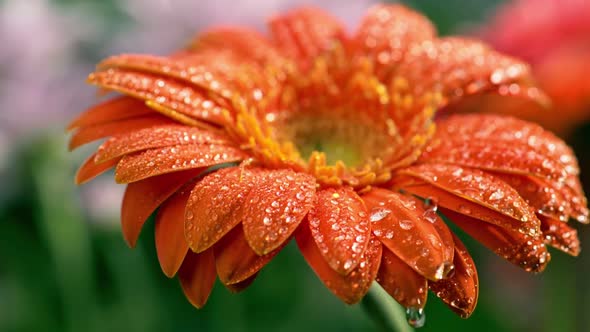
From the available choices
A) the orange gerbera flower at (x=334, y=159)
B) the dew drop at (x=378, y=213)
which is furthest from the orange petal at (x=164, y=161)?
the dew drop at (x=378, y=213)

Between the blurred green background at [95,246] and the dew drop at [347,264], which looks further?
the blurred green background at [95,246]

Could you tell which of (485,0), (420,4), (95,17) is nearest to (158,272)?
(95,17)

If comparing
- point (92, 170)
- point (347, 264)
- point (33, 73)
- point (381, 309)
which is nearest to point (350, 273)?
point (347, 264)

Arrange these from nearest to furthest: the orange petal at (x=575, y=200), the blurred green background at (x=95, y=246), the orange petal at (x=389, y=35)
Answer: the orange petal at (x=575, y=200), the orange petal at (x=389, y=35), the blurred green background at (x=95, y=246)

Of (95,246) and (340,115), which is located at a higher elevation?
(340,115)

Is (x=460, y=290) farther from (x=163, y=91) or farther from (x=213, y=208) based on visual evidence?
(x=163, y=91)

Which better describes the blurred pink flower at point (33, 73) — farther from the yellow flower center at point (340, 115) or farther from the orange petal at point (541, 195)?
the orange petal at point (541, 195)
